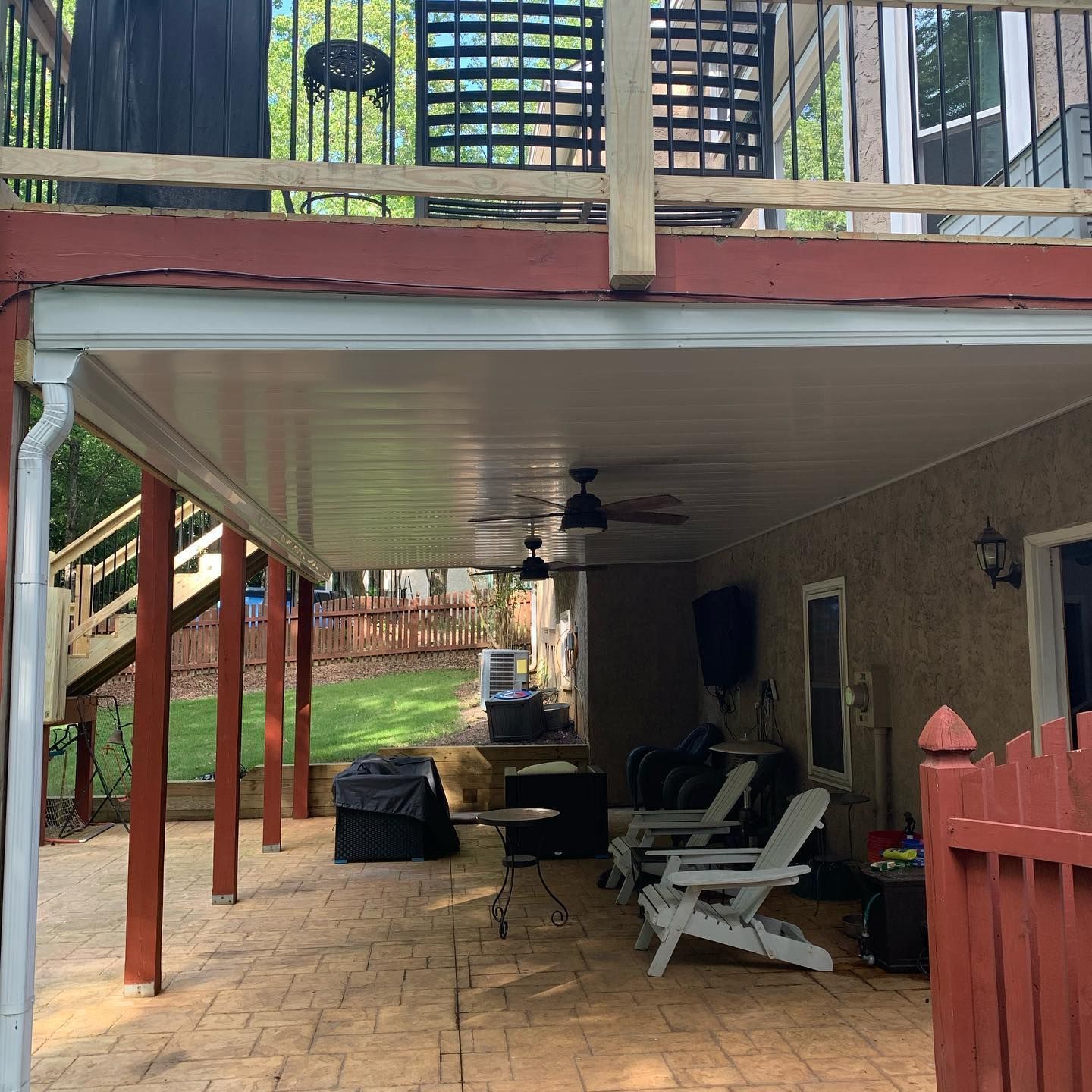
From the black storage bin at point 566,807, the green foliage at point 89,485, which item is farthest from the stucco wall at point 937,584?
the green foliage at point 89,485

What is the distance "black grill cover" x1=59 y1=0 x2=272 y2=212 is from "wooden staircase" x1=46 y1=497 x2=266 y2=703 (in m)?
5.24

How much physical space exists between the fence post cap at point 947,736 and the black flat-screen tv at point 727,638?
700 centimetres

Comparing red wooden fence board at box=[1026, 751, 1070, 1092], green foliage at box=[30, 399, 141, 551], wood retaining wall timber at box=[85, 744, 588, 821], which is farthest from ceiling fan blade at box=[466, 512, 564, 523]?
green foliage at box=[30, 399, 141, 551]

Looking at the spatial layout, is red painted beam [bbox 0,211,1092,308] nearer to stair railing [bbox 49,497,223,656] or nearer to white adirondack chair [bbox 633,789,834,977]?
white adirondack chair [bbox 633,789,834,977]

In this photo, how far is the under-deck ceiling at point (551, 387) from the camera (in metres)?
3.21

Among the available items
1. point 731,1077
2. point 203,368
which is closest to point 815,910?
point 731,1077

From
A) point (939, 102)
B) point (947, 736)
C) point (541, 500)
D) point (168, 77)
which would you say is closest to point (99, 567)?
point (541, 500)

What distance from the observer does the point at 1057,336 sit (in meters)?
3.46

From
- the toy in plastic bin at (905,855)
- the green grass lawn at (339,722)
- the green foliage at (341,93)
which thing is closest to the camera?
the toy in plastic bin at (905,855)

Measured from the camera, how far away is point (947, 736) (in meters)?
2.32

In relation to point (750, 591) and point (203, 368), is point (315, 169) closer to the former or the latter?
point (203, 368)

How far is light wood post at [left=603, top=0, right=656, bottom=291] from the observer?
3.22 m

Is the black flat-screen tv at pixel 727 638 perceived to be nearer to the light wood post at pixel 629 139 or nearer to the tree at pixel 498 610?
the light wood post at pixel 629 139

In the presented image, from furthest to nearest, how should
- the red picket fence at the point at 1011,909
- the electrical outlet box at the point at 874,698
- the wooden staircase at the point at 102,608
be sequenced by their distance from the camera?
the wooden staircase at the point at 102,608
the electrical outlet box at the point at 874,698
the red picket fence at the point at 1011,909
